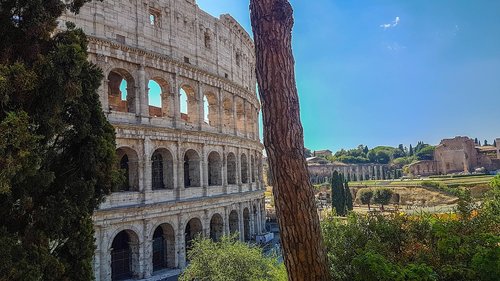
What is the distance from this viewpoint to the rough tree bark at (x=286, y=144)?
5215 millimetres

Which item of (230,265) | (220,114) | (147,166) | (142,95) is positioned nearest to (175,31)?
(142,95)

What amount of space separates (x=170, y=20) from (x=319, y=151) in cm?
13141

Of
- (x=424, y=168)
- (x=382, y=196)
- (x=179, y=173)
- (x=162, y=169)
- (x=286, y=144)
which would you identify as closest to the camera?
(x=286, y=144)

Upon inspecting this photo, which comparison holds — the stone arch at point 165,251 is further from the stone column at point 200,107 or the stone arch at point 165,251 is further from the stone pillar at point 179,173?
the stone column at point 200,107

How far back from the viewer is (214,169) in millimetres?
22797

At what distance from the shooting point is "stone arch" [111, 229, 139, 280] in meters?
17.4

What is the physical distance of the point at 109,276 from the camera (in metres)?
16.0

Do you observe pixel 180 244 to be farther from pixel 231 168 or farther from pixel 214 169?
pixel 231 168

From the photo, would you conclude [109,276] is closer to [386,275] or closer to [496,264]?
[386,275]

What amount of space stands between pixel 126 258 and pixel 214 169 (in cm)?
717

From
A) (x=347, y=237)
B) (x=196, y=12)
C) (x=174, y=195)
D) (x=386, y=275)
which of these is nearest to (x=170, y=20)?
(x=196, y=12)

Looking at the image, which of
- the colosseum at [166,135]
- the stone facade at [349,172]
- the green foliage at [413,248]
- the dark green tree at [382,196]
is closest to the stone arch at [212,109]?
the colosseum at [166,135]

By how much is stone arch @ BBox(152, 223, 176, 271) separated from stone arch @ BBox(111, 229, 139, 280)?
4.86ft

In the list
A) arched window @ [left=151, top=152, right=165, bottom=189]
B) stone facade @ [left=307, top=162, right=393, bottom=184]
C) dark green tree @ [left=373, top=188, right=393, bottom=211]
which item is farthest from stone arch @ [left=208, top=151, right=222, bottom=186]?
stone facade @ [left=307, top=162, right=393, bottom=184]
